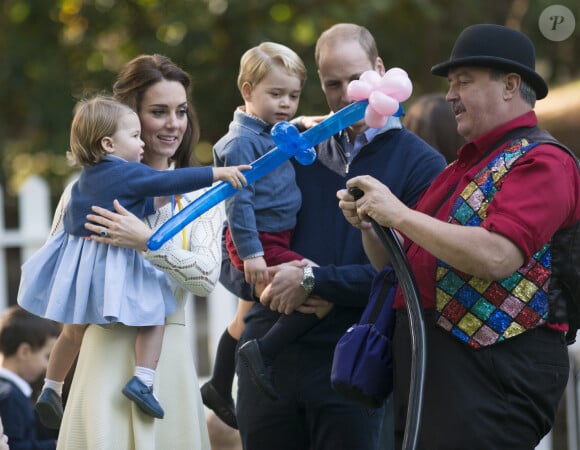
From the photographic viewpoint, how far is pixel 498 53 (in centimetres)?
324

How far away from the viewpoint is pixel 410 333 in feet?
10.8

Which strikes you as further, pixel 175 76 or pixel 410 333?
pixel 175 76

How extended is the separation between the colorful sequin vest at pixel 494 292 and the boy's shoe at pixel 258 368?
75 centimetres

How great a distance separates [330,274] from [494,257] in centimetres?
78

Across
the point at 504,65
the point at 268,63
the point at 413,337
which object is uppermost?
the point at 268,63

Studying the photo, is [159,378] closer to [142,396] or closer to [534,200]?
[142,396]

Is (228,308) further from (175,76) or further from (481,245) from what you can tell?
(481,245)

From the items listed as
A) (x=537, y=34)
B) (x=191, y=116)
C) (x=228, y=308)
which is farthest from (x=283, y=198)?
(x=537, y=34)

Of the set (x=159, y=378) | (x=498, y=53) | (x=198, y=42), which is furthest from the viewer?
(x=198, y=42)

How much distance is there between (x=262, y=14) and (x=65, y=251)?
20.2ft

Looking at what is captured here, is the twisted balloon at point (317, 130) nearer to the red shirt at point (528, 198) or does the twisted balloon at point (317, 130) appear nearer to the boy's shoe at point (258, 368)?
the red shirt at point (528, 198)

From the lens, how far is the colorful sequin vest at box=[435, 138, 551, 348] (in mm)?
3129

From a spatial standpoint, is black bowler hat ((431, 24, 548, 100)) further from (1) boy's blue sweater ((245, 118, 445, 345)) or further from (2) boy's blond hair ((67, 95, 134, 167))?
(2) boy's blond hair ((67, 95, 134, 167))

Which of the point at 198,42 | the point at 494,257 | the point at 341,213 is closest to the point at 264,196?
the point at 341,213
